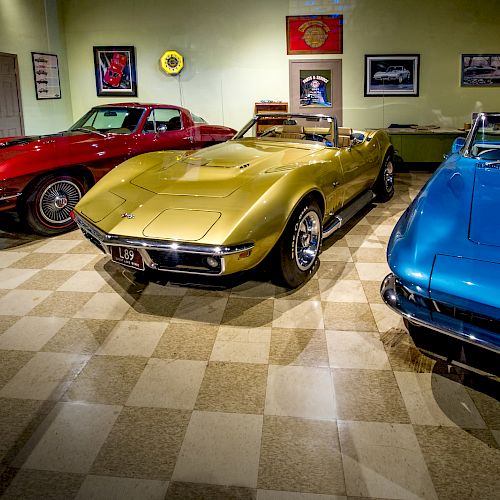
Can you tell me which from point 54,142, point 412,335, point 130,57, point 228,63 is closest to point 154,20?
point 130,57

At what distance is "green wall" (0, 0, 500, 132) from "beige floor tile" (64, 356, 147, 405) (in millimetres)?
6710

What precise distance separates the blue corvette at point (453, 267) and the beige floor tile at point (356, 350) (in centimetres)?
25

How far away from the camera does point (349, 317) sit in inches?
125

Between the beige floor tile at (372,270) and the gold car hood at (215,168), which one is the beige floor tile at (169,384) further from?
the beige floor tile at (372,270)

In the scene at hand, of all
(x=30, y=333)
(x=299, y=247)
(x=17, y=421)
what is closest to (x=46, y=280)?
(x=30, y=333)

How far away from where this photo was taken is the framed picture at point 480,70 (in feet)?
28.1

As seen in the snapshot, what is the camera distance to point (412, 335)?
290cm

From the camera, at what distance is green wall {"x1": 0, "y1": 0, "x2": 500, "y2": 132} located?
336 inches

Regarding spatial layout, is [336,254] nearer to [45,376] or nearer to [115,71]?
[45,376]

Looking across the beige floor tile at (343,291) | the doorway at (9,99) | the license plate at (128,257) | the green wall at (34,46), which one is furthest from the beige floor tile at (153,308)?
the green wall at (34,46)

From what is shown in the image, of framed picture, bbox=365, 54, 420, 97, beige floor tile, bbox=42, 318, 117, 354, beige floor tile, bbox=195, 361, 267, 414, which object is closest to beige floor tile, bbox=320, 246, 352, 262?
beige floor tile, bbox=195, 361, 267, 414

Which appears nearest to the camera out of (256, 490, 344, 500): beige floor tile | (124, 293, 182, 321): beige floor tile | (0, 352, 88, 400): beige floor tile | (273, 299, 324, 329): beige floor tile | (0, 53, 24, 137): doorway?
(256, 490, 344, 500): beige floor tile

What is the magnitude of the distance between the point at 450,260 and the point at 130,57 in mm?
8122

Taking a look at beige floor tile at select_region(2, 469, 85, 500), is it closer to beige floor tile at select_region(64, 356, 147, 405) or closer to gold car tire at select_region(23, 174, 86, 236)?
beige floor tile at select_region(64, 356, 147, 405)
